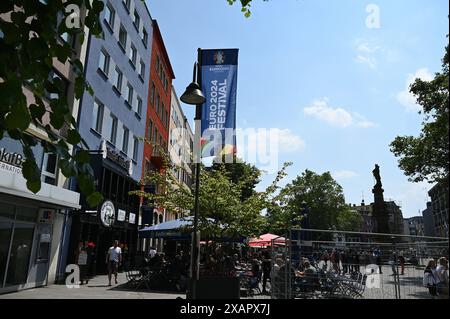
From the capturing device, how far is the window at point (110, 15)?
21659 mm

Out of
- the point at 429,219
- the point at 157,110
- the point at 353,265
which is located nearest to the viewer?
the point at 353,265

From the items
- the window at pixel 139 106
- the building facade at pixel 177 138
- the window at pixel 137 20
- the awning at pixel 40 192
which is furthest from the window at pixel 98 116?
the building facade at pixel 177 138

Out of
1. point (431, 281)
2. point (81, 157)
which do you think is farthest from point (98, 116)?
point (431, 281)

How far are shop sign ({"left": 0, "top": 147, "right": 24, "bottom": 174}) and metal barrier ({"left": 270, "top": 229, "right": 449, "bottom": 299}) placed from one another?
8539 millimetres

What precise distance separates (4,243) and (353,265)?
1072cm

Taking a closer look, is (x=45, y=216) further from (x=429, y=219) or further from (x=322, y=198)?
(x=429, y=219)

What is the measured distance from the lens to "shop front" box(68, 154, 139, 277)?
56.5ft

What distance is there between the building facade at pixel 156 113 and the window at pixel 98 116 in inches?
253

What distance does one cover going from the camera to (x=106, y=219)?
20.1 metres

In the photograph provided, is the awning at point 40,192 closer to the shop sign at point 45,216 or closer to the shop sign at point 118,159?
the shop sign at point 45,216

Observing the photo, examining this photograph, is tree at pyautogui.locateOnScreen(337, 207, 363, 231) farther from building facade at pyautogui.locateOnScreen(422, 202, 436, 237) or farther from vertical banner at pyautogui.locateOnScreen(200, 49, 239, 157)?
vertical banner at pyautogui.locateOnScreen(200, 49, 239, 157)

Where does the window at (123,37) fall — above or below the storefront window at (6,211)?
above

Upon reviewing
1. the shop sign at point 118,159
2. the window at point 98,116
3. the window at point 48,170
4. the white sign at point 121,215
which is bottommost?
the white sign at point 121,215

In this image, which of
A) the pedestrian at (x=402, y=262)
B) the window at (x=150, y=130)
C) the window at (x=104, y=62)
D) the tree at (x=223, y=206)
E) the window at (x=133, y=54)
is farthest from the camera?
the window at (x=150, y=130)
